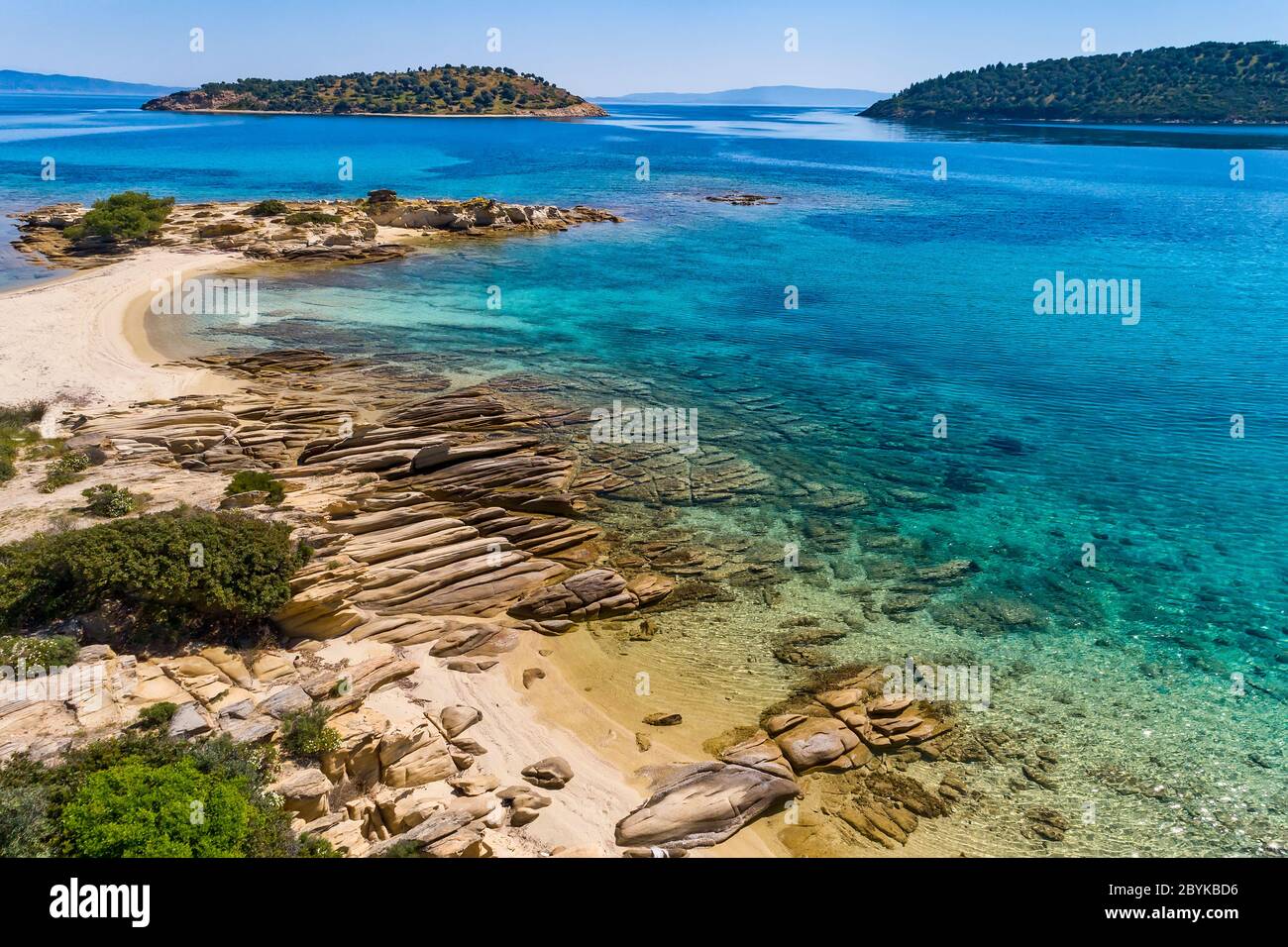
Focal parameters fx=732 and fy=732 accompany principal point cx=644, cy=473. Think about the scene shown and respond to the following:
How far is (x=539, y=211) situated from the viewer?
78.8 metres

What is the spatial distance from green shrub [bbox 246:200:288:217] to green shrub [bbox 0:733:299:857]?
226ft

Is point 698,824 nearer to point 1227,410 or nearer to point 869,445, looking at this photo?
point 869,445

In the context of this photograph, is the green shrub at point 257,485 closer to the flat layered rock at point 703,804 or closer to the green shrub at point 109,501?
the green shrub at point 109,501

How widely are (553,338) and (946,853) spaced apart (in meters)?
35.1

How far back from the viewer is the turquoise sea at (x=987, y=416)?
17.9 m

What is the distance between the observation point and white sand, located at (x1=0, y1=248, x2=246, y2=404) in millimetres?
31938

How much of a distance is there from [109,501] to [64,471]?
160 inches

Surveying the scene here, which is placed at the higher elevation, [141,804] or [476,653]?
[141,804]

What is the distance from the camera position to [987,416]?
3409 centimetres

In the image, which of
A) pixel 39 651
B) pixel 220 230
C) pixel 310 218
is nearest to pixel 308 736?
pixel 39 651

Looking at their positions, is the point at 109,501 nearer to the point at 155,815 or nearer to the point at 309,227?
the point at 155,815

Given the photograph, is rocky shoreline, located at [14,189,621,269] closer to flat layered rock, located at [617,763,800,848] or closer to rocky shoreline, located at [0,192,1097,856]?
rocky shoreline, located at [0,192,1097,856]
